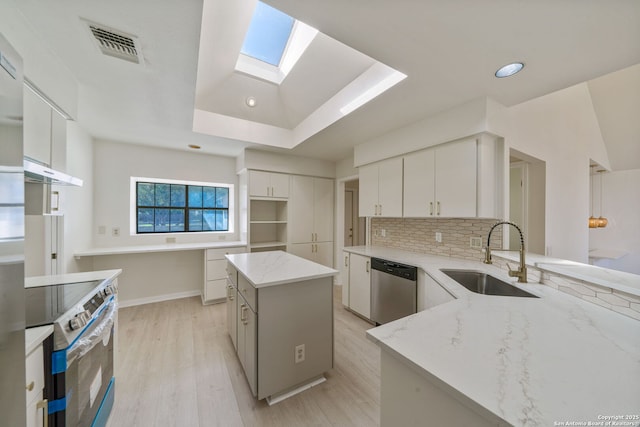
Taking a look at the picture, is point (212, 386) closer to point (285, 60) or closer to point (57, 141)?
point (57, 141)

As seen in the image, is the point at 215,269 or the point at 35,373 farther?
the point at 215,269

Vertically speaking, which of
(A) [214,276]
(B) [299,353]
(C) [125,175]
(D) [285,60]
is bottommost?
(B) [299,353]

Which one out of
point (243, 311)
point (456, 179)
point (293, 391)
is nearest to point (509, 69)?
point (456, 179)

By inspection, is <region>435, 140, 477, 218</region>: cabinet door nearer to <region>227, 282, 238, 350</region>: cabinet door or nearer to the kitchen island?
the kitchen island

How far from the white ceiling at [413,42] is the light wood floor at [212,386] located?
2.59 metres

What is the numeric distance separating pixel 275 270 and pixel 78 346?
→ 1.17m

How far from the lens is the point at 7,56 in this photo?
60 cm

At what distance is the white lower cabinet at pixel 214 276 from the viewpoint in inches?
140

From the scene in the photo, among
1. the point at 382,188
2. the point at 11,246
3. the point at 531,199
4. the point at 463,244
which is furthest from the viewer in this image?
the point at 382,188

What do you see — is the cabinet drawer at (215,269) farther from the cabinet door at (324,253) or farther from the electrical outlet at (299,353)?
the electrical outlet at (299,353)

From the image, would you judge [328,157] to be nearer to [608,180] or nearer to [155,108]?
[155,108]

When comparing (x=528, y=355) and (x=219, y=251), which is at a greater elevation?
(x=528, y=355)

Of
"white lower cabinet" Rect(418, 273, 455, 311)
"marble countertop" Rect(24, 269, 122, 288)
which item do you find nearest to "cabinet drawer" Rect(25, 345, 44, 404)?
"marble countertop" Rect(24, 269, 122, 288)

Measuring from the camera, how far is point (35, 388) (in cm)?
92
